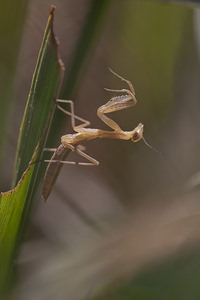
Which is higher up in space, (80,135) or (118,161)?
(80,135)

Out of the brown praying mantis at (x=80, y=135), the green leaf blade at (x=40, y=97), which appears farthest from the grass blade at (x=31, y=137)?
the brown praying mantis at (x=80, y=135)

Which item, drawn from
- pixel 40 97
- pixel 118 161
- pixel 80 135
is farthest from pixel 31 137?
pixel 118 161

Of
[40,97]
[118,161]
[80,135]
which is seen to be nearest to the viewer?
[40,97]

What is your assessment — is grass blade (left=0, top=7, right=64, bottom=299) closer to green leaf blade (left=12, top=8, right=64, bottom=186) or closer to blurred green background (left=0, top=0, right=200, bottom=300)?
green leaf blade (left=12, top=8, right=64, bottom=186)

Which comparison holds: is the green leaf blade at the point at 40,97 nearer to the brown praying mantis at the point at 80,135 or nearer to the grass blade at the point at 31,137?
the grass blade at the point at 31,137

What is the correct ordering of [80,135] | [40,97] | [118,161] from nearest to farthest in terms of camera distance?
[40,97], [80,135], [118,161]

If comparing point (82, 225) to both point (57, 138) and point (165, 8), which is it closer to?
point (57, 138)

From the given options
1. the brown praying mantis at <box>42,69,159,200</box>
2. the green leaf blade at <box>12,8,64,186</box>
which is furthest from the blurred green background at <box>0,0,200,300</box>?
the green leaf blade at <box>12,8,64,186</box>

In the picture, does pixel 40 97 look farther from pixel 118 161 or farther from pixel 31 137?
pixel 118 161

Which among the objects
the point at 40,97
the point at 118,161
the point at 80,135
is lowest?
the point at 118,161
